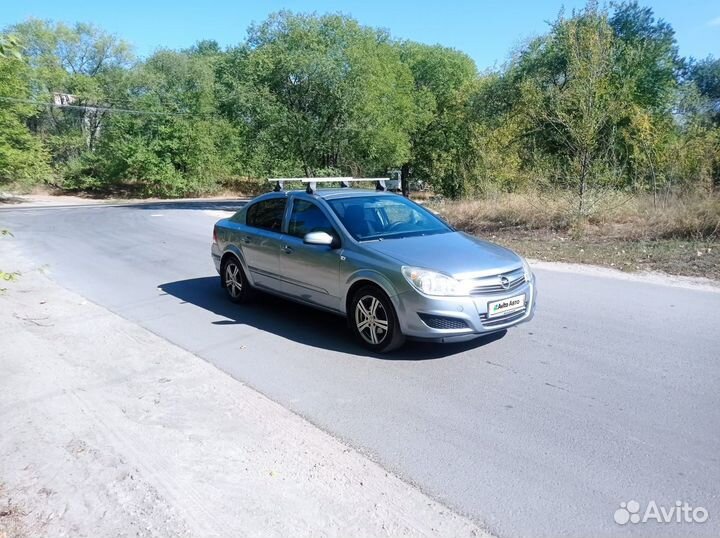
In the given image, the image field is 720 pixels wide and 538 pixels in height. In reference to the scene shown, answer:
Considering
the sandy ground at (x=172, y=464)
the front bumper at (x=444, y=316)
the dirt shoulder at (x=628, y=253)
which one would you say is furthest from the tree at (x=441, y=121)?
the sandy ground at (x=172, y=464)

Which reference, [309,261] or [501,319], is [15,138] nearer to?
[309,261]

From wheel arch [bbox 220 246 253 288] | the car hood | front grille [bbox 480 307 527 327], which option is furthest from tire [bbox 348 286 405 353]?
wheel arch [bbox 220 246 253 288]

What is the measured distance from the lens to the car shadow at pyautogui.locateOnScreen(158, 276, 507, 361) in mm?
5457

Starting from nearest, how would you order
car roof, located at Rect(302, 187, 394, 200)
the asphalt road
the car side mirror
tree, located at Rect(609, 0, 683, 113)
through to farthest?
the asphalt road < the car side mirror < car roof, located at Rect(302, 187, 394, 200) < tree, located at Rect(609, 0, 683, 113)

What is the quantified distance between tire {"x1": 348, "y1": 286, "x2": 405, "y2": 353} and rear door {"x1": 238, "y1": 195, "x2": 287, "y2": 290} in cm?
143

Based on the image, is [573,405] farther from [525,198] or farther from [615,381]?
[525,198]

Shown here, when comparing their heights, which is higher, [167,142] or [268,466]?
[167,142]

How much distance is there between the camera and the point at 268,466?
3.36 metres

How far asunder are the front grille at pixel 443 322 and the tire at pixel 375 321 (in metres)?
0.34

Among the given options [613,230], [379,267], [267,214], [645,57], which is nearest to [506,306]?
[379,267]

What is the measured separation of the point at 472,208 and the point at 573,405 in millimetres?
12731

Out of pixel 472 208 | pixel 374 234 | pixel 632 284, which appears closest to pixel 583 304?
pixel 632 284
